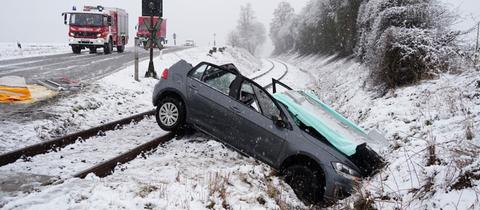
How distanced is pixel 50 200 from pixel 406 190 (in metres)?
4.31

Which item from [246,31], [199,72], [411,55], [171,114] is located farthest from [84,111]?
[246,31]

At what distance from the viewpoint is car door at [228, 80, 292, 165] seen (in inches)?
237

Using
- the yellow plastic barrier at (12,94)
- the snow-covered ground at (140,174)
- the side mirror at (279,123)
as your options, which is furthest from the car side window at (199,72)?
the yellow plastic barrier at (12,94)

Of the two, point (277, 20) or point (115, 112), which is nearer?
point (115, 112)

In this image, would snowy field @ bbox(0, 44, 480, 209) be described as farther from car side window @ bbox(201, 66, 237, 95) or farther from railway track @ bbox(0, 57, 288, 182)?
car side window @ bbox(201, 66, 237, 95)

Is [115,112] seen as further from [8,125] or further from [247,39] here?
[247,39]

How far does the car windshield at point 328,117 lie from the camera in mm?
6340

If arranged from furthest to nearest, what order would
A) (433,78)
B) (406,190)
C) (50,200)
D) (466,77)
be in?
1. (433,78)
2. (466,77)
3. (406,190)
4. (50,200)

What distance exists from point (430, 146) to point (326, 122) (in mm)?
1763

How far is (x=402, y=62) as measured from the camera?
10.8m

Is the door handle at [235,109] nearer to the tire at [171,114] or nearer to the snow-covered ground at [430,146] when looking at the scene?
A: the tire at [171,114]

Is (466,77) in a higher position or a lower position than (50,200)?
higher

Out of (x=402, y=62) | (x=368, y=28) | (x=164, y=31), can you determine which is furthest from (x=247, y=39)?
(x=402, y=62)

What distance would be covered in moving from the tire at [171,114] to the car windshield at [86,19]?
1715 cm
